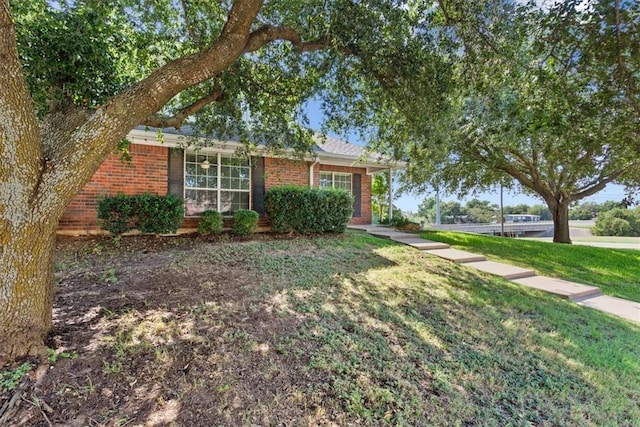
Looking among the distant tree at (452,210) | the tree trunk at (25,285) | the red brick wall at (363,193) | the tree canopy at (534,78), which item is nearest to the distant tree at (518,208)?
the distant tree at (452,210)

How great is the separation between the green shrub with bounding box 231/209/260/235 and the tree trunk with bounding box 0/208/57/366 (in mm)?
5409

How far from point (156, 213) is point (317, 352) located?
574 cm

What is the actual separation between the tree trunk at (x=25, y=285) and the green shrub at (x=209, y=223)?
5.27 meters

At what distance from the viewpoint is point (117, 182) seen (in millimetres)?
7805

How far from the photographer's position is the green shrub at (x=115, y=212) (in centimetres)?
685

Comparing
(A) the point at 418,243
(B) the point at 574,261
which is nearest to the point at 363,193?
(A) the point at 418,243

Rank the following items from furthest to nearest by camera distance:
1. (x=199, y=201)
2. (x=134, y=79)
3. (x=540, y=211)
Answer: (x=540, y=211)
(x=199, y=201)
(x=134, y=79)

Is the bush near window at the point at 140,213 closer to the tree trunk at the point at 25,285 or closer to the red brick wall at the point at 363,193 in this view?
the tree trunk at the point at 25,285

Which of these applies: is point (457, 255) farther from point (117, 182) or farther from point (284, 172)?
point (117, 182)

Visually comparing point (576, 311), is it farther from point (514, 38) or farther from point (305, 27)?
point (305, 27)

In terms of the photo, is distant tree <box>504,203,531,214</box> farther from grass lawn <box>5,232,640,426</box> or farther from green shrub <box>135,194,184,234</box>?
green shrub <box>135,194,184,234</box>

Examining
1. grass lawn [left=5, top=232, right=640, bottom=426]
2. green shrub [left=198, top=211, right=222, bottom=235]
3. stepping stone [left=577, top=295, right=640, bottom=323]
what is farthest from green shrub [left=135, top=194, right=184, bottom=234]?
stepping stone [left=577, top=295, right=640, bottom=323]

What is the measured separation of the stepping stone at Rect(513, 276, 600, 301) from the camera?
5628 mm

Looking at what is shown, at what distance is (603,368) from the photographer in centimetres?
326
